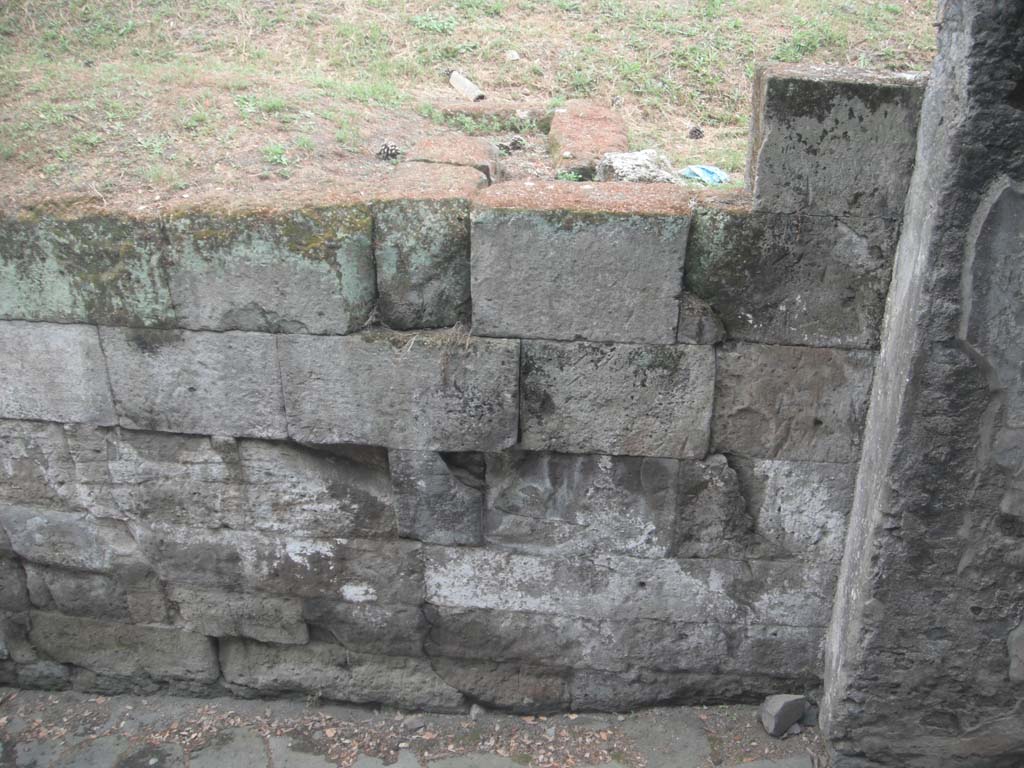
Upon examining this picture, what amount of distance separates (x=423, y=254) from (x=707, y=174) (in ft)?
5.00

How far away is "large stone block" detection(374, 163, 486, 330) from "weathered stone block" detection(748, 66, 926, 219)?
102cm

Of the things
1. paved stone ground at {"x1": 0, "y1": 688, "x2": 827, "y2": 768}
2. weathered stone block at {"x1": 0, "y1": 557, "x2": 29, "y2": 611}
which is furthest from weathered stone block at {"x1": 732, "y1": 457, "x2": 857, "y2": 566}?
weathered stone block at {"x1": 0, "y1": 557, "x2": 29, "y2": 611}

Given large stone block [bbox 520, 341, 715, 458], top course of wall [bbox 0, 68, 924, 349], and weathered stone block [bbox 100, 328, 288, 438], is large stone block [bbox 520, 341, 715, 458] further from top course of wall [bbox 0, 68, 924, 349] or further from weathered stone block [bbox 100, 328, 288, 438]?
weathered stone block [bbox 100, 328, 288, 438]

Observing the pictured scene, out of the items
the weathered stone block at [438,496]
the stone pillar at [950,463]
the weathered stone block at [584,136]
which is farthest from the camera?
the weathered stone block at [584,136]

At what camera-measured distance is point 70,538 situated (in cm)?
362

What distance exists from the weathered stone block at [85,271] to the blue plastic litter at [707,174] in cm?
225

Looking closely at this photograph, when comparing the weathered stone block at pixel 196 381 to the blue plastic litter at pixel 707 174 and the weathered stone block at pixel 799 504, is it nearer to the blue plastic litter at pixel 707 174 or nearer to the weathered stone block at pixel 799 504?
the weathered stone block at pixel 799 504

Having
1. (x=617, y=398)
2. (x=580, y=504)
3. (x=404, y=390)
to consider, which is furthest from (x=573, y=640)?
(x=404, y=390)

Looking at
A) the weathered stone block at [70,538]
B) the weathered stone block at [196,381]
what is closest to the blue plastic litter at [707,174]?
the weathered stone block at [196,381]

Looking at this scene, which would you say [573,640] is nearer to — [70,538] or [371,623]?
[371,623]

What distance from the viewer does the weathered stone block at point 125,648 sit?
Result: 3.77 m

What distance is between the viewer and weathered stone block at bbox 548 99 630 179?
3903 millimetres

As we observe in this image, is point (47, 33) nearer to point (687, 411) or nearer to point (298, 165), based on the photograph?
point (298, 165)

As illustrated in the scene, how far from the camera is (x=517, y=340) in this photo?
3018mm
